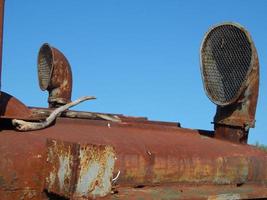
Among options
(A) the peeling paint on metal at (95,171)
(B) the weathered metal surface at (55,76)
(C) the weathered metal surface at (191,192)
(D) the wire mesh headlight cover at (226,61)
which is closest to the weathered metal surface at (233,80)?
(D) the wire mesh headlight cover at (226,61)

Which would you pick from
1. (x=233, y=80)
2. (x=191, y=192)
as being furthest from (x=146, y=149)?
(x=233, y=80)

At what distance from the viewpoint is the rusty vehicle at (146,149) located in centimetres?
268

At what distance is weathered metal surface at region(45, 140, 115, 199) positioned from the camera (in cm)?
257

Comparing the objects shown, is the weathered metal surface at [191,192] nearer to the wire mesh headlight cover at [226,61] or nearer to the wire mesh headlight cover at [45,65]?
the wire mesh headlight cover at [226,61]

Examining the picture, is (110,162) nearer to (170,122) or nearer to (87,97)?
(87,97)

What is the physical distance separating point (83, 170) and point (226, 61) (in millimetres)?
2642

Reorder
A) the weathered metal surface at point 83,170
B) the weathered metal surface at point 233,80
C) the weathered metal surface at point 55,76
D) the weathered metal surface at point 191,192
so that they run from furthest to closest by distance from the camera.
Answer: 1. the weathered metal surface at point 55,76
2. the weathered metal surface at point 233,80
3. the weathered metal surface at point 191,192
4. the weathered metal surface at point 83,170

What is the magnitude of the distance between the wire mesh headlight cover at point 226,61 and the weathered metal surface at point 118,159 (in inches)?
22.3

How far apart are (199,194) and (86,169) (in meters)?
1.11

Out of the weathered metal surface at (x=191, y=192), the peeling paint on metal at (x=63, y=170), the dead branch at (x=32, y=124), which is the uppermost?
the dead branch at (x=32, y=124)

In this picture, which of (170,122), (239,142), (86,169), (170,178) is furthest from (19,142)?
(239,142)

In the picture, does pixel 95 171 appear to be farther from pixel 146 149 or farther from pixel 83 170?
pixel 146 149

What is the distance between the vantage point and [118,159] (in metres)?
3.18

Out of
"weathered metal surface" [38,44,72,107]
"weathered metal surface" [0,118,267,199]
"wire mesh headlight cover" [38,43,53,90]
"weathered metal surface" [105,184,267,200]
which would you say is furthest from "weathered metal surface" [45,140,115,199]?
"wire mesh headlight cover" [38,43,53,90]
